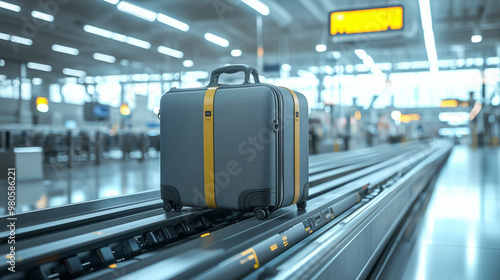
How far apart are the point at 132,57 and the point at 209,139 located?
6958 mm

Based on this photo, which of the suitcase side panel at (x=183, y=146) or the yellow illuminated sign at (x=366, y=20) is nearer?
the suitcase side panel at (x=183, y=146)

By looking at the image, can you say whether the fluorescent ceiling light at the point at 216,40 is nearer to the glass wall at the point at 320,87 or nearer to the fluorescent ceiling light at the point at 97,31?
the glass wall at the point at 320,87

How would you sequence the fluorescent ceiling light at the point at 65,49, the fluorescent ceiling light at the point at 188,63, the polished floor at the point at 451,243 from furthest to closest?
the fluorescent ceiling light at the point at 188,63 < the fluorescent ceiling light at the point at 65,49 < the polished floor at the point at 451,243

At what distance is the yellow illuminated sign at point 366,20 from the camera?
7.59m

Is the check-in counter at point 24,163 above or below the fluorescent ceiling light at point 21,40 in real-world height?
below

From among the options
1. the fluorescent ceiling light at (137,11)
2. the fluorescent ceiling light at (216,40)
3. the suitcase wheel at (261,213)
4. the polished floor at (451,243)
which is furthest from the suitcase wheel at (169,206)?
the fluorescent ceiling light at (216,40)

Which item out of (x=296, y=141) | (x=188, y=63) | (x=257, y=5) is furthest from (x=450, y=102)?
(x=296, y=141)

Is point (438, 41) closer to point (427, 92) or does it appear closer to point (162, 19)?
point (162, 19)

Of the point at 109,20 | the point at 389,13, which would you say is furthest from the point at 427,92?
the point at 109,20

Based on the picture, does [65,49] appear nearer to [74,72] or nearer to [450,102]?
[74,72]

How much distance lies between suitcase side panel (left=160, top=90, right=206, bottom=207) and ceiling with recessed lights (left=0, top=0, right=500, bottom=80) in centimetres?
274

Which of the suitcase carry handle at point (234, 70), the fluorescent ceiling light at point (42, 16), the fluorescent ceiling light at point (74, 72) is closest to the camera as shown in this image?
the suitcase carry handle at point (234, 70)

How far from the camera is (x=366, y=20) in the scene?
25.6 feet

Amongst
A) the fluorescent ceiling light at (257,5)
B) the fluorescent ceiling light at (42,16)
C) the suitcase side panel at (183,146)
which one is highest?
the fluorescent ceiling light at (257,5)
